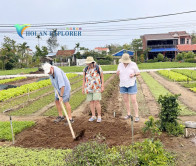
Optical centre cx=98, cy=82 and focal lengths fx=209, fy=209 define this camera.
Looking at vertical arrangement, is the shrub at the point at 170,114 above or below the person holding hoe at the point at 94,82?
below

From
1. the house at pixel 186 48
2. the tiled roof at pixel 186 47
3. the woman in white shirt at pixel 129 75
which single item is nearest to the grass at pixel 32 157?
the woman in white shirt at pixel 129 75

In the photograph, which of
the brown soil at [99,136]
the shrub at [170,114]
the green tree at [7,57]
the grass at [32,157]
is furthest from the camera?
the green tree at [7,57]

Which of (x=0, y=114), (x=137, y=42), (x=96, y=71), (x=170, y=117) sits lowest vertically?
(x=0, y=114)

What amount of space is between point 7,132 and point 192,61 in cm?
3493

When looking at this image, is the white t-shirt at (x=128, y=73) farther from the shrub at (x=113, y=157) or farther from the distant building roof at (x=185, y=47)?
the distant building roof at (x=185, y=47)

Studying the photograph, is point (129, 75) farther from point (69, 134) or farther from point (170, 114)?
point (69, 134)

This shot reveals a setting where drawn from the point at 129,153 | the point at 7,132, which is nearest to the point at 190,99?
the point at 129,153

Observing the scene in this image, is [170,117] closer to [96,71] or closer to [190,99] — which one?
[96,71]

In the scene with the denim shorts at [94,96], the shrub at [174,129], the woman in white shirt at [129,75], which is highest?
the woman in white shirt at [129,75]

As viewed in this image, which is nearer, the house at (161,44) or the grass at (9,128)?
the grass at (9,128)

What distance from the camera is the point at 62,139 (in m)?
4.46

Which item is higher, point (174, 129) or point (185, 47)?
point (185, 47)

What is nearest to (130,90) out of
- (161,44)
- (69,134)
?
(69,134)
